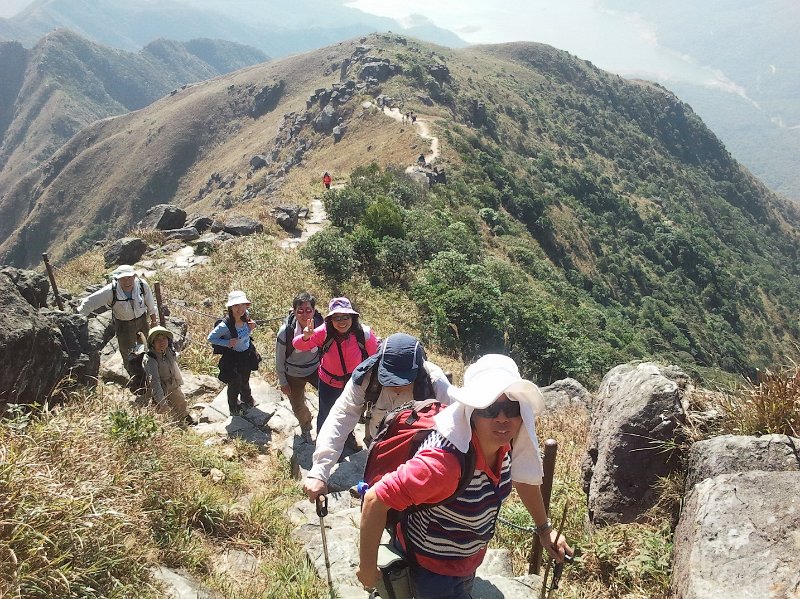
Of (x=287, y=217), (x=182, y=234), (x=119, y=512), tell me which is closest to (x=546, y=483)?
(x=119, y=512)

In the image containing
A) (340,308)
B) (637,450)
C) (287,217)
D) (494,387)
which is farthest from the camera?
(287,217)

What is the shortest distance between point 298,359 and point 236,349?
1.02 metres

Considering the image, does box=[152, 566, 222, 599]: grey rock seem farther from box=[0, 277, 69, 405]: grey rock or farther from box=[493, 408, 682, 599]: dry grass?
box=[493, 408, 682, 599]: dry grass

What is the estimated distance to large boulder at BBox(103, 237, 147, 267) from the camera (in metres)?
15.7

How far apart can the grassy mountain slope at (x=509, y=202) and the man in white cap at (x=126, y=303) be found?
7490 millimetres

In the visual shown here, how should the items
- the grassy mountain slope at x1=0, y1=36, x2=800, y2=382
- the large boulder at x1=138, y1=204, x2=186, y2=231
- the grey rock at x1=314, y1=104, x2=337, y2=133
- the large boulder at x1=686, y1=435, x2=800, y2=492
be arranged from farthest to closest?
the grey rock at x1=314, y1=104, x2=337, y2=133
the large boulder at x1=138, y1=204, x2=186, y2=231
the grassy mountain slope at x1=0, y1=36, x2=800, y2=382
the large boulder at x1=686, y1=435, x2=800, y2=492

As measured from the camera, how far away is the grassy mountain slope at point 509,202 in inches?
737

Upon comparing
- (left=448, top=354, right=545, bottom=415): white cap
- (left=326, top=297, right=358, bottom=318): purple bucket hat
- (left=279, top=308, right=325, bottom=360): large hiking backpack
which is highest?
(left=448, top=354, right=545, bottom=415): white cap

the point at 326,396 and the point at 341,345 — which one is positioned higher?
the point at 341,345

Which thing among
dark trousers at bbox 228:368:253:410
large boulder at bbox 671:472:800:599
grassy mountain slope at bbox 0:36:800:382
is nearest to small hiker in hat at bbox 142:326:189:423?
dark trousers at bbox 228:368:253:410

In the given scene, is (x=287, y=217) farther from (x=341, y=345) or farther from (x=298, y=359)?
(x=341, y=345)

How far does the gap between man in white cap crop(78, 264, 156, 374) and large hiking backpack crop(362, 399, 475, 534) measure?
5.17m

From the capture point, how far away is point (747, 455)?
10.9ft

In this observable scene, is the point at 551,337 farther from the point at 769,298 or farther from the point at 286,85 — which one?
the point at 286,85
